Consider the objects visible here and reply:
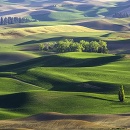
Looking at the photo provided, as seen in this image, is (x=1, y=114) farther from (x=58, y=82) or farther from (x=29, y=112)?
(x=58, y=82)

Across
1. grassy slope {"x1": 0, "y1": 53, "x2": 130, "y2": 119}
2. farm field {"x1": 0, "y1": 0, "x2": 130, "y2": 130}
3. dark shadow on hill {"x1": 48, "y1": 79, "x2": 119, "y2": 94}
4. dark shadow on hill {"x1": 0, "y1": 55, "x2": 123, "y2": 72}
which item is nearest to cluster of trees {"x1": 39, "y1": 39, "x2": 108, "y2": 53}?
farm field {"x1": 0, "y1": 0, "x2": 130, "y2": 130}

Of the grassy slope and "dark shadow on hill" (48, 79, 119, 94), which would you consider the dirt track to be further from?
"dark shadow on hill" (48, 79, 119, 94)

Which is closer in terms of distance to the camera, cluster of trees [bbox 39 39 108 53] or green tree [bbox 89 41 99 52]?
cluster of trees [bbox 39 39 108 53]

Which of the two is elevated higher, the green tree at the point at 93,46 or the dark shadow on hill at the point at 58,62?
the green tree at the point at 93,46

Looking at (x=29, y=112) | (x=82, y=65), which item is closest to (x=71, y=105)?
(x=29, y=112)

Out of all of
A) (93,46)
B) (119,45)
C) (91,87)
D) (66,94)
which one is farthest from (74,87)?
(119,45)

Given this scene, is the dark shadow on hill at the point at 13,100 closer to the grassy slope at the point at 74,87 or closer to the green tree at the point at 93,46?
the grassy slope at the point at 74,87

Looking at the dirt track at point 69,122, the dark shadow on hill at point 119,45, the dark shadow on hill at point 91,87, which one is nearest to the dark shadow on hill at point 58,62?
the dark shadow on hill at point 91,87

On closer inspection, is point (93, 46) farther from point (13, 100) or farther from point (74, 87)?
point (13, 100)
